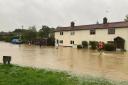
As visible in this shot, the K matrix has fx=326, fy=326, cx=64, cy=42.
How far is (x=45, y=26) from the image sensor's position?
116875 millimetres

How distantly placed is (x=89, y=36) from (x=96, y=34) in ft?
8.93

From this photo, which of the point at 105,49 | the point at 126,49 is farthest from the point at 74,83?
the point at 126,49

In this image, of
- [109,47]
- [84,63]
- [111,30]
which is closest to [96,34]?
[111,30]

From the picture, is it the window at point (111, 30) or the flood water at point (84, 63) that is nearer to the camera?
the flood water at point (84, 63)

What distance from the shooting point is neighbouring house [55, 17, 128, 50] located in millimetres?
59844

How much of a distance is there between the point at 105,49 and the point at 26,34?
55.3m

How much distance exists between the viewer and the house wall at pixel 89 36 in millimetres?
60203

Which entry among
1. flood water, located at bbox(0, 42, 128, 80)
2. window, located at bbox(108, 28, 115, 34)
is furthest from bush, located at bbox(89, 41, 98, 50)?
flood water, located at bbox(0, 42, 128, 80)

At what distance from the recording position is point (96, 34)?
2682 inches

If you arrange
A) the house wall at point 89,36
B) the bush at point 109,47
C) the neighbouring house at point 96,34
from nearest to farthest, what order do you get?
the bush at point 109,47 < the neighbouring house at point 96,34 < the house wall at point 89,36

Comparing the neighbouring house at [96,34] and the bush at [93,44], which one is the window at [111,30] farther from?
the bush at [93,44]

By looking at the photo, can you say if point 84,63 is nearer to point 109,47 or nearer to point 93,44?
point 109,47

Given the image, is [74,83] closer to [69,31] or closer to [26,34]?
[69,31]

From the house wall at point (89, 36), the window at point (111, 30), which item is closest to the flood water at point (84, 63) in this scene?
the house wall at point (89, 36)
